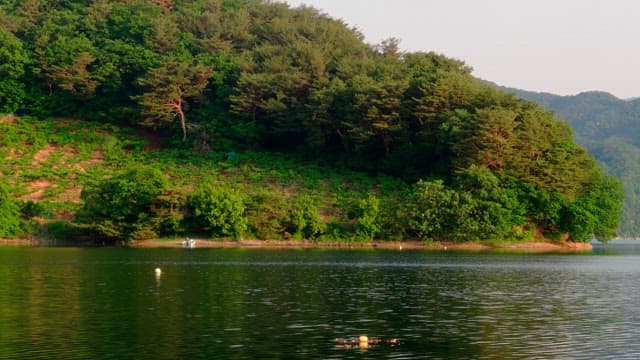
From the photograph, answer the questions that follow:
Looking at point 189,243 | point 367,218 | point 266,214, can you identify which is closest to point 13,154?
point 189,243

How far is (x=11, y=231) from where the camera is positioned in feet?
286

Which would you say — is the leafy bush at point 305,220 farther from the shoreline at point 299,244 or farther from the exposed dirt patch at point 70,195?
the exposed dirt patch at point 70,195

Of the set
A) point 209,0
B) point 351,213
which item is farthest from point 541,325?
point 209,0

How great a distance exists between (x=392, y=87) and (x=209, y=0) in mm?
56369

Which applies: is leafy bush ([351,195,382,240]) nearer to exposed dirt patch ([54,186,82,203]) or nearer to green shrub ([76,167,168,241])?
green shrub ([76,167,168,241])

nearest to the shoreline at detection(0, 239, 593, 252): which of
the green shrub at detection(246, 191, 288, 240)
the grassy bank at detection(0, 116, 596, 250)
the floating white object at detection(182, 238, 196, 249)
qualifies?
the grassy bank at detection(0, 116, 596, 250)

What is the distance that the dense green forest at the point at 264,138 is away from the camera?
291ft

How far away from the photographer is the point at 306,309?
38.8 metres

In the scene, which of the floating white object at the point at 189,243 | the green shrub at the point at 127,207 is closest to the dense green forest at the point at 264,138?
the green shrub at the point at 127,207

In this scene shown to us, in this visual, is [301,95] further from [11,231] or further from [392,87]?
[11,231]

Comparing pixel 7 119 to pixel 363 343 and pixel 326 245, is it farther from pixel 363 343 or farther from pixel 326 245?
pixel 363 343

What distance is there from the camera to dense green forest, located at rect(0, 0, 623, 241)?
8856cm

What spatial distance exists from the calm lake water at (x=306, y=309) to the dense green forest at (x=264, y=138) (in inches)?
857

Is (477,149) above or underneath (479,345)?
above
